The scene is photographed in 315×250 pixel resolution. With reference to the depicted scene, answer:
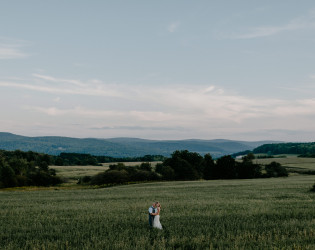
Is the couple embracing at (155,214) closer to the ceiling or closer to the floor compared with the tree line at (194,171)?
closer to the ceiling

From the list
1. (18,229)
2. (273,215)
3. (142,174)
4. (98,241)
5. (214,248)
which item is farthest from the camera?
(142,174)

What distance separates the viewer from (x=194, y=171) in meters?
101

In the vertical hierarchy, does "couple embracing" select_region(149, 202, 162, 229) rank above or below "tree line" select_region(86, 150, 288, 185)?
above

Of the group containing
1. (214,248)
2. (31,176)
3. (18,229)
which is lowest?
(31,176)

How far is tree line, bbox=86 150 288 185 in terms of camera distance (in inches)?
3623

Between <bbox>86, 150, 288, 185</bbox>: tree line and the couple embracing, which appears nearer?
the couple embracing

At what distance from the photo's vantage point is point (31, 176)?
101 meters

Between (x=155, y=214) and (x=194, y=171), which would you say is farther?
(x=194, y=171)

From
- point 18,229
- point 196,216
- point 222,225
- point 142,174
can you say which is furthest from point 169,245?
point 142,174

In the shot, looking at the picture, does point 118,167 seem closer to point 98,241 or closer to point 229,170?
point 229,170

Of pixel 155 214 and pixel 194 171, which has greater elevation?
pixel 155 214

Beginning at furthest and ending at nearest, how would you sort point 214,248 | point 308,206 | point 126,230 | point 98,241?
point 308,206
point 126,230
point 98,241
point 214,248

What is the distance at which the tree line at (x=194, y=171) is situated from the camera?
9203cm

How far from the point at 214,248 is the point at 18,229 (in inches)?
382
